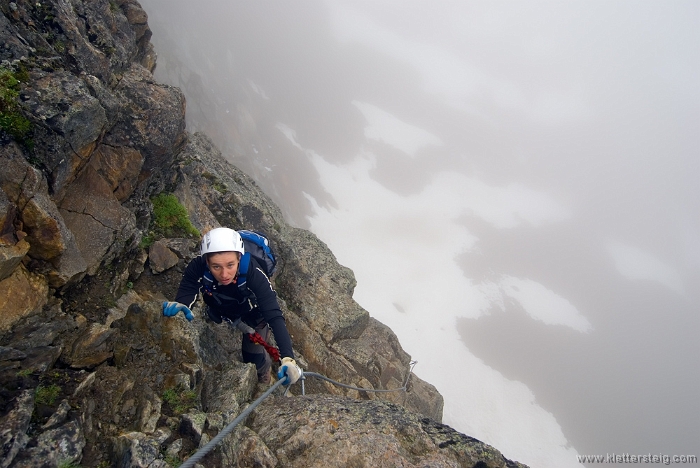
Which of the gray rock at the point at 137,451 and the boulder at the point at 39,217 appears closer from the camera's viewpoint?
the gray rock at the point at 137,451

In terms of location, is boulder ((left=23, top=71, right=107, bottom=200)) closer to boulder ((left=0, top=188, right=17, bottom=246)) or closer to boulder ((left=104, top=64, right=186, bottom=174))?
boulder ((left=0, top=188, right=17, bottom=246))

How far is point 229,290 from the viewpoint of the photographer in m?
7.50

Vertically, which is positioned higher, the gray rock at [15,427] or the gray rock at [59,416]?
the gray rock at [59,416]

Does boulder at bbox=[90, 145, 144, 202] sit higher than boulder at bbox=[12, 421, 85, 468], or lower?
higher

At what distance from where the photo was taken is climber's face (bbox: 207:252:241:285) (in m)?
6.70

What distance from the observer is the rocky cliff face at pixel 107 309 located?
5.20 meters

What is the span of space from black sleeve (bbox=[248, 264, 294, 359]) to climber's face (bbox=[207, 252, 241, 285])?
0.42 meters

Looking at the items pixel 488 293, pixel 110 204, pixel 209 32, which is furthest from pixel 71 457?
pixel 209 32

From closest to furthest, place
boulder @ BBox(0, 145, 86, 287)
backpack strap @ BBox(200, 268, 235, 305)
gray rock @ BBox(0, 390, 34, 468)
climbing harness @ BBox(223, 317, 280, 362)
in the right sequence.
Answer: gray rock @ BBox(0, 390, 34, 468)
boulder @ BBox(0, 145, 86, 287)
backpack strap @ BBox(200, 268, 235, 305)
climbing harness @ BBox(223, 317, 280, 362)

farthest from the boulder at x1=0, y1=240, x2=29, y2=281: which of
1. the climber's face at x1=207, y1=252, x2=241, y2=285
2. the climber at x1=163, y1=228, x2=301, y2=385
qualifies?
the climber's face at x1=207, y1=252, x2=241, y2=285

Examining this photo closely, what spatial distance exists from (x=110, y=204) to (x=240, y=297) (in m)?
4.39

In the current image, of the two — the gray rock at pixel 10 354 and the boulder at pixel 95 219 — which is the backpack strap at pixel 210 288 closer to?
the boulder at pixel 95 219


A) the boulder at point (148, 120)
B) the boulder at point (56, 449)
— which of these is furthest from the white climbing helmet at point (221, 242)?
the boulder at point (148, 120)

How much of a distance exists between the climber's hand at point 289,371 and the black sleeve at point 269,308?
0.17 meters
